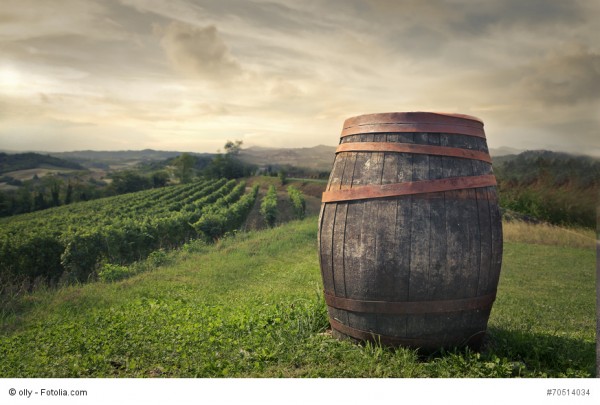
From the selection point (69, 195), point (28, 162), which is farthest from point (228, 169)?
point (28, 162)

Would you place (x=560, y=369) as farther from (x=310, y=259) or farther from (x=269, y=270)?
(x=310, y=259)

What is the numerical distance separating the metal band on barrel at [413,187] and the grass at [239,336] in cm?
132

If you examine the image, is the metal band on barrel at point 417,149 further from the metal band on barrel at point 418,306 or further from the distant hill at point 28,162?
the distant hill at point 28,162

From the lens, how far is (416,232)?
3.45 metres

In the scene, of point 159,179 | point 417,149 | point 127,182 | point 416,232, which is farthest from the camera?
point 159,179

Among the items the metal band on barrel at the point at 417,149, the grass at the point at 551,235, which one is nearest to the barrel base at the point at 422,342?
the metal band on barrel at the point at 417,149

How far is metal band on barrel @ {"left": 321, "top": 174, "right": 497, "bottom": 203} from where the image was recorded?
3502 millimetres

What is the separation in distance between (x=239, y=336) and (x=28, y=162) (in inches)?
574

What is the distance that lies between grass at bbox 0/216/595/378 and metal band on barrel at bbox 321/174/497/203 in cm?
132

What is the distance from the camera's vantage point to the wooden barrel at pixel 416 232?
347 centimetres

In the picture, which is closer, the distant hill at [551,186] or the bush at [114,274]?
the bush at [114,274]

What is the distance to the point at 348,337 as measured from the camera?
3.91 m

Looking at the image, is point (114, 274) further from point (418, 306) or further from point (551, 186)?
point (551, 186)

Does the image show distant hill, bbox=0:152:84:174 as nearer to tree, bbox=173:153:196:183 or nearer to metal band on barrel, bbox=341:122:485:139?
metal band on barrel, bbox=341:122:485:139
